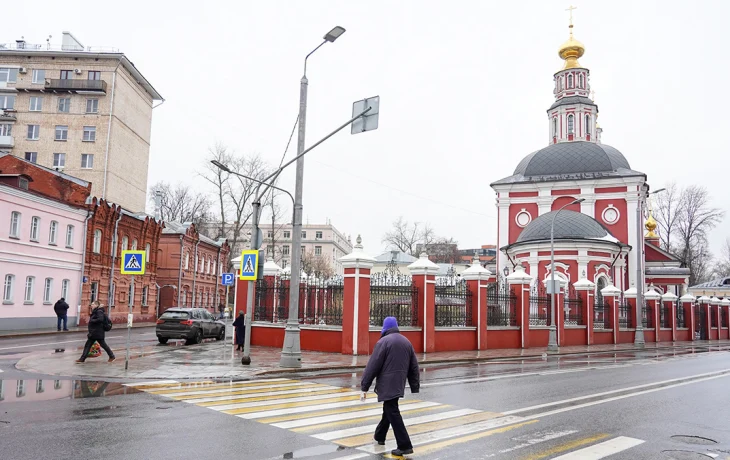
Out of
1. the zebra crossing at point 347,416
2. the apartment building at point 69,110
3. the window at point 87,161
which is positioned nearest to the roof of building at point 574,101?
the apartment building at point 69,110

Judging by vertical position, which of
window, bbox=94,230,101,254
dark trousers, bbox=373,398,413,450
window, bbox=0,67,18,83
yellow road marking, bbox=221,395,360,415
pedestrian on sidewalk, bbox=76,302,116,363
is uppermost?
window, bbox=0,67,18,83

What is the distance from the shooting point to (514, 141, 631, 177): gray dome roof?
158 feet

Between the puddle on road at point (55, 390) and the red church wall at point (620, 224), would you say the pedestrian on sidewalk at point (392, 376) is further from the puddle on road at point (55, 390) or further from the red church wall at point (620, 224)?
the red church wall at point (620, 224)

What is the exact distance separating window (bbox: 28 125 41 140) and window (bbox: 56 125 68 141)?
1.69 metres

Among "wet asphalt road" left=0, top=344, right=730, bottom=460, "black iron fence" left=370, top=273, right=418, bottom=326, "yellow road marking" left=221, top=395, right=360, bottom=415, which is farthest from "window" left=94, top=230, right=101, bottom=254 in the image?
"yellow road marking" left=221, top=395, right=360, bottom=415

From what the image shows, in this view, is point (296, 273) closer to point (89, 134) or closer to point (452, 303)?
point (452, 303)

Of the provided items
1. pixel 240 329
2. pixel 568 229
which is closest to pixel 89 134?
pixel 240 329

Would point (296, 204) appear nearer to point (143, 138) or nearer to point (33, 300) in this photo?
point (33, 300)

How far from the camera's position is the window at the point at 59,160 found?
5138 cm

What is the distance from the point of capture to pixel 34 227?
100 ft

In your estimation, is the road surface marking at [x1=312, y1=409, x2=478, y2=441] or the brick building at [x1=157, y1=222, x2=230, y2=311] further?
the brick building at [x1=157, y1=222, x2=230, y2=311]

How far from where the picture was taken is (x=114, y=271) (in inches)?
1474

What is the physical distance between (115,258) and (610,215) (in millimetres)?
36751

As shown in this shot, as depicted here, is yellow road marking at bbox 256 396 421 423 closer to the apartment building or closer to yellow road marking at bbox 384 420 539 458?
yellow road marking at bbox 384 420 539 458
